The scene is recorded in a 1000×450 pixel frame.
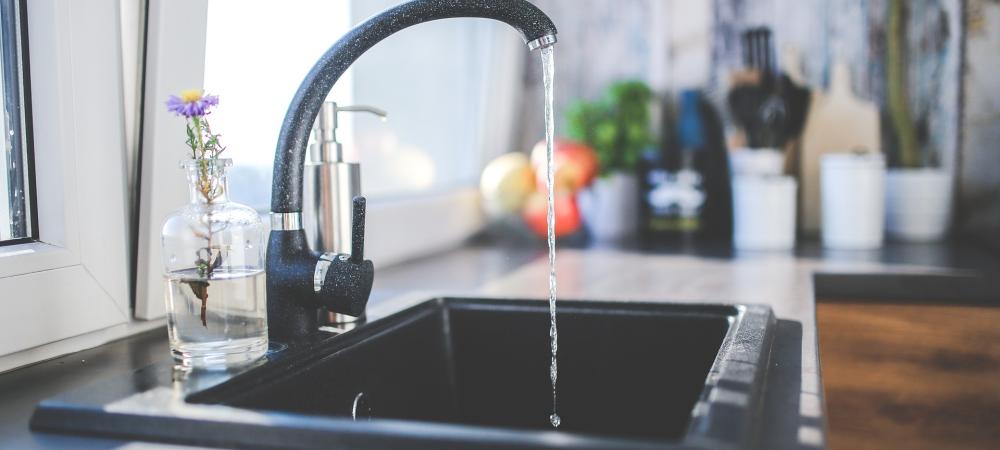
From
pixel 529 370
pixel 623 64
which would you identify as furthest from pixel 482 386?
pixel 623 64

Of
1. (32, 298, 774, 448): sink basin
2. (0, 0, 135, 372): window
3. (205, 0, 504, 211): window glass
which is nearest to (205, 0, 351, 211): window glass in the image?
(205, 0, 504, 211): window glass

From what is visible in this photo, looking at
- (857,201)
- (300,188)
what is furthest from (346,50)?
(857,201)

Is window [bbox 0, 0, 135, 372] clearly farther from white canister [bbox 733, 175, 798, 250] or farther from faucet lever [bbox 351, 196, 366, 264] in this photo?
white canister [bbox 733, 175, 798, 250]

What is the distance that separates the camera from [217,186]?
734 mm

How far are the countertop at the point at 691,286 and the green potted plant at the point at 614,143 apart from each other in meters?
0.09

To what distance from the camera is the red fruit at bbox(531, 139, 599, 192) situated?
1938 mm

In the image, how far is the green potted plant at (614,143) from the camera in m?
1.96

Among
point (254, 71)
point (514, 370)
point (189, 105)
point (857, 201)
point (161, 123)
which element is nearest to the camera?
point (189, 105)

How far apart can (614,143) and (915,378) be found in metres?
0.87

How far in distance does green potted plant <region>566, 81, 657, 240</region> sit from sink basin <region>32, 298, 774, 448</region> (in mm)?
924

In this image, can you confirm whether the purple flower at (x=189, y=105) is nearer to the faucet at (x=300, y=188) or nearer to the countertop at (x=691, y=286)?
the faucet at (x=300, y=188)

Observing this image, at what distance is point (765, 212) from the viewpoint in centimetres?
178

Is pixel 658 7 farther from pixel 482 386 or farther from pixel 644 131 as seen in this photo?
pixel 482 386

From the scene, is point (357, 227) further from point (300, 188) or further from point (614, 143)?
point (614, 143)
